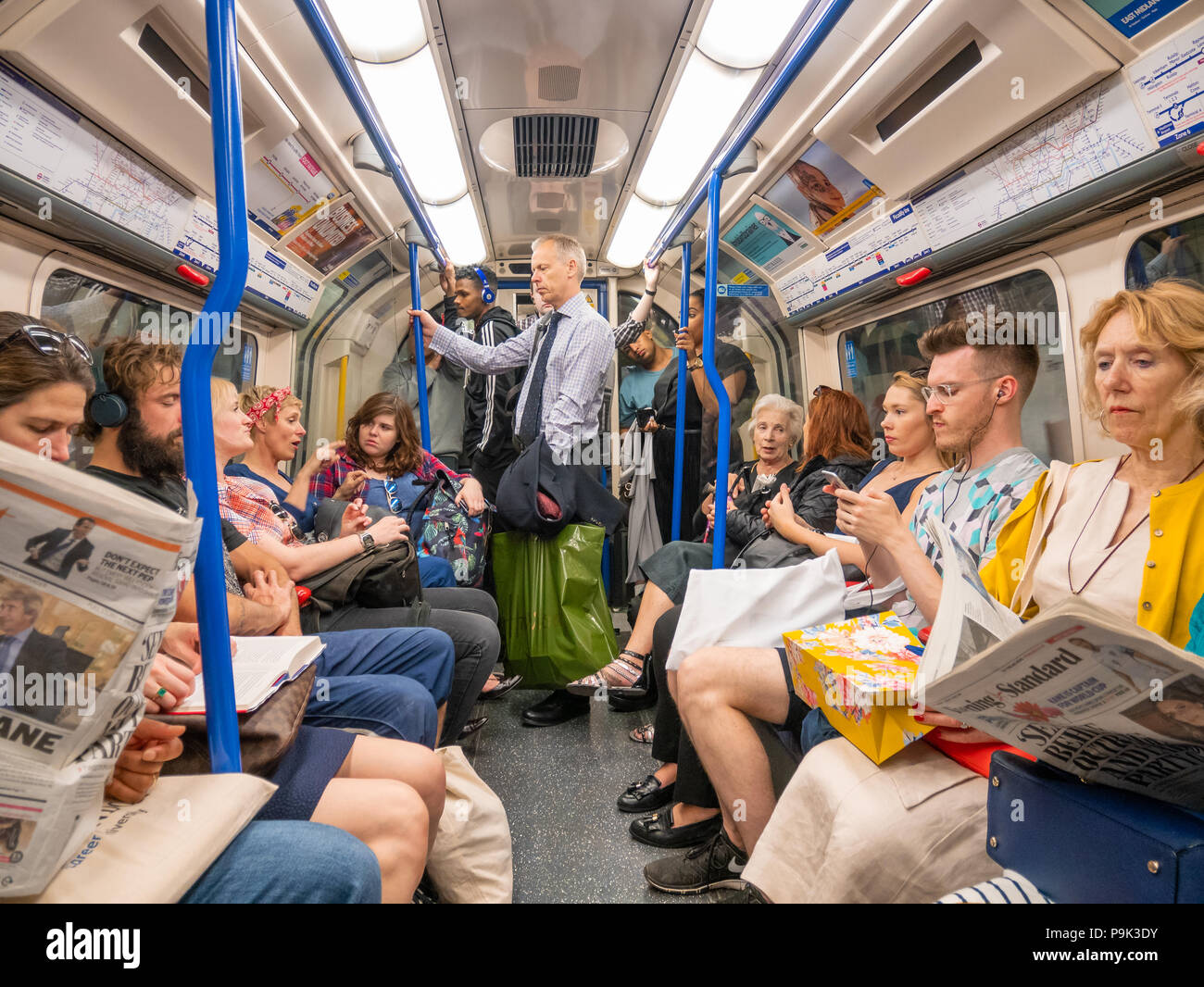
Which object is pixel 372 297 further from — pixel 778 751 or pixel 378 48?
pixel 778 751

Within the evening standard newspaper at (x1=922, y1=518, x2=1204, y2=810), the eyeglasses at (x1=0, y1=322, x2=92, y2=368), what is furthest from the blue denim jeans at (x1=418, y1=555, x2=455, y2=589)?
the evening standard newspaper at (x1=922, y1=518, x2=1204, y2=810)

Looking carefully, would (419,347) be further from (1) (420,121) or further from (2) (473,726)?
(2) (473,726)

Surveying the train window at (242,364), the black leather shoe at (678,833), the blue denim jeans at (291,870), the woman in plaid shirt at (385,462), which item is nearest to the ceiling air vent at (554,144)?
the woman in plaid shirt at (385,462)

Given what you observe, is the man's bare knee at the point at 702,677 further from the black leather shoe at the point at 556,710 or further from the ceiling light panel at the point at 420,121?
the ceiling light panel at the point at 420,121

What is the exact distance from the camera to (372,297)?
14.0 ft

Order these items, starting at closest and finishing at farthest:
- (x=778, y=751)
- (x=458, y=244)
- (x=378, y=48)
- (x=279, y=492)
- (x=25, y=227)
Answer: (x=778, y=751), (x=25, y=227), (x=378, y=48), (x=279, y=492), (x=458, y=244)

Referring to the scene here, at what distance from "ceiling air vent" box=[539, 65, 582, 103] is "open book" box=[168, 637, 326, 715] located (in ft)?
9.04

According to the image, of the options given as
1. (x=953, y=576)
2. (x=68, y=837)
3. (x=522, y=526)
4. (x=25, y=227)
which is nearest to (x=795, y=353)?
(x=522, y=526)

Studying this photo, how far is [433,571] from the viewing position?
3143mm

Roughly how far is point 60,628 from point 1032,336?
2814 mm

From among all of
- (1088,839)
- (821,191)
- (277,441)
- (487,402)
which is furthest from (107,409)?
(821,191)

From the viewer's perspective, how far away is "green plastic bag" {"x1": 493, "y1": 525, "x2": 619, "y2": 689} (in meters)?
3.29

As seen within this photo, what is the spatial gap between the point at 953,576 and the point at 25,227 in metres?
2.78

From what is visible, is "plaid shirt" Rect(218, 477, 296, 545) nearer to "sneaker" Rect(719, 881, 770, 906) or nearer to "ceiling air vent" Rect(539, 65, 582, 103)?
"sneaker" Rect(719, 881, 770, 906)
